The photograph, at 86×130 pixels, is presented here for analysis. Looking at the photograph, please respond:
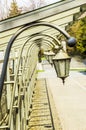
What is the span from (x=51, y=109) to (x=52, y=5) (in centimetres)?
1241

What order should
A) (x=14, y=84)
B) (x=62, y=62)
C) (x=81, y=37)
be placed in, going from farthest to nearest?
1. (x=81, y=37)
2. (x=14, y=84)
3. (x=62, y=62)

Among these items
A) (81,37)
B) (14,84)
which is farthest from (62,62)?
(81,37)

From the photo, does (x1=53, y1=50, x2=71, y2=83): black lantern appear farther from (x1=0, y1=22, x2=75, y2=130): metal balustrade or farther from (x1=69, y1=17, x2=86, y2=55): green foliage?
(x1=69, y1=17, x2=86, y2=55): green foliage

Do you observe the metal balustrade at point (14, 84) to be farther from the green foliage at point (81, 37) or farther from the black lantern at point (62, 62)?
the green foliage at point (81, 37)

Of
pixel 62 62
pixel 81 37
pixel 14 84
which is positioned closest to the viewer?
pixel 62 62

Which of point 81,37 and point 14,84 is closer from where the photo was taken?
point 14,84

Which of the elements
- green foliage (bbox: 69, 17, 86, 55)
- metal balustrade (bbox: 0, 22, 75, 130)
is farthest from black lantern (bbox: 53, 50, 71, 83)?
green foliage (bbox: 69, 17, 86, 55)

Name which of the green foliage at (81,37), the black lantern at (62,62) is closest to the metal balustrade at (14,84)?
the black lantern at (62,62)

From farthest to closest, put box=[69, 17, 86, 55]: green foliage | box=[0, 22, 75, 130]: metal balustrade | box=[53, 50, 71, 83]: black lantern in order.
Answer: box=[69, 17, 86, 55]: green foliage, box=[53, 50, 71, 83]: black lantern, box=[0, 22, 75, 130]: metal balustrade

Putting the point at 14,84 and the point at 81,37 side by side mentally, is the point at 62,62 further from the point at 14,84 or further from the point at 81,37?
the point at 81,37

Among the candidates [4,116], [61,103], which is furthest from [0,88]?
[61,103]

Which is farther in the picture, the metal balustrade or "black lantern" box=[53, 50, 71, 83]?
"black lantern" box=[53, 50, 71, 83]

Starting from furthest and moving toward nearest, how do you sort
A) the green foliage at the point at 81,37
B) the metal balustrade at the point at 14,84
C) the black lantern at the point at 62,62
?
the green foliage at the point at 81,37
the black lantern at the point at 62,62
the metal balustrade at the point at 14,84

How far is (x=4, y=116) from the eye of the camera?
8.12 meters
